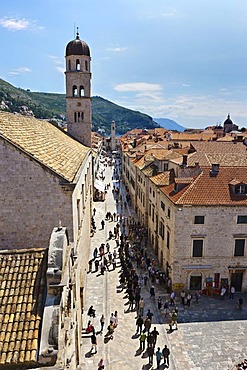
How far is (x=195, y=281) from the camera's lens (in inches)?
989

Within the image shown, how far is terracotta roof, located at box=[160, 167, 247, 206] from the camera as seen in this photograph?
79.4ft

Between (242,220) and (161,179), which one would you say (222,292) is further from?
(161,179)

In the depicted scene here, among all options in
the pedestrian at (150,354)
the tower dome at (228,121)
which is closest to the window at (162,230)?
the pedestrian at (150,354)

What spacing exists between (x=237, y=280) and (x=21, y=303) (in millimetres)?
20294

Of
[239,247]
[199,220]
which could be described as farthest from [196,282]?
[199,220]

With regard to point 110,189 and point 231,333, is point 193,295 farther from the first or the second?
point 110,189

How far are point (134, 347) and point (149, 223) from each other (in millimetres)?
17655

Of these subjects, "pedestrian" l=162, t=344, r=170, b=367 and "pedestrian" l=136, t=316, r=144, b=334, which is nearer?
"pedestrian" l=162, t=344, r=170, b=367

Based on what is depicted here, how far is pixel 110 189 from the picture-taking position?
212 feet

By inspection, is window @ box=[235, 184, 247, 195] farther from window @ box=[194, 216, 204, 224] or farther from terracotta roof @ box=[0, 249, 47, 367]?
terracotta roof @ box=[0, 249, 47, 367]

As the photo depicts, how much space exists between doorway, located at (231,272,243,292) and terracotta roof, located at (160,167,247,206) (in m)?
5.53

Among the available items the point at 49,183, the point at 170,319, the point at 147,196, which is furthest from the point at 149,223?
the point at 49,183

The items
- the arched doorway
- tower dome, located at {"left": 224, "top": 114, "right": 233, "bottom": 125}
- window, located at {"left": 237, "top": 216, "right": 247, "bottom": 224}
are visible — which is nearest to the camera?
window, located at {"left": 237, "top": 216, "right": 247, "bottom": 224}

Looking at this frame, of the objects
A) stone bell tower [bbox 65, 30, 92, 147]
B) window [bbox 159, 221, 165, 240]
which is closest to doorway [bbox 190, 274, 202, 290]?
window [bbox 159, 221, 165, 240]
